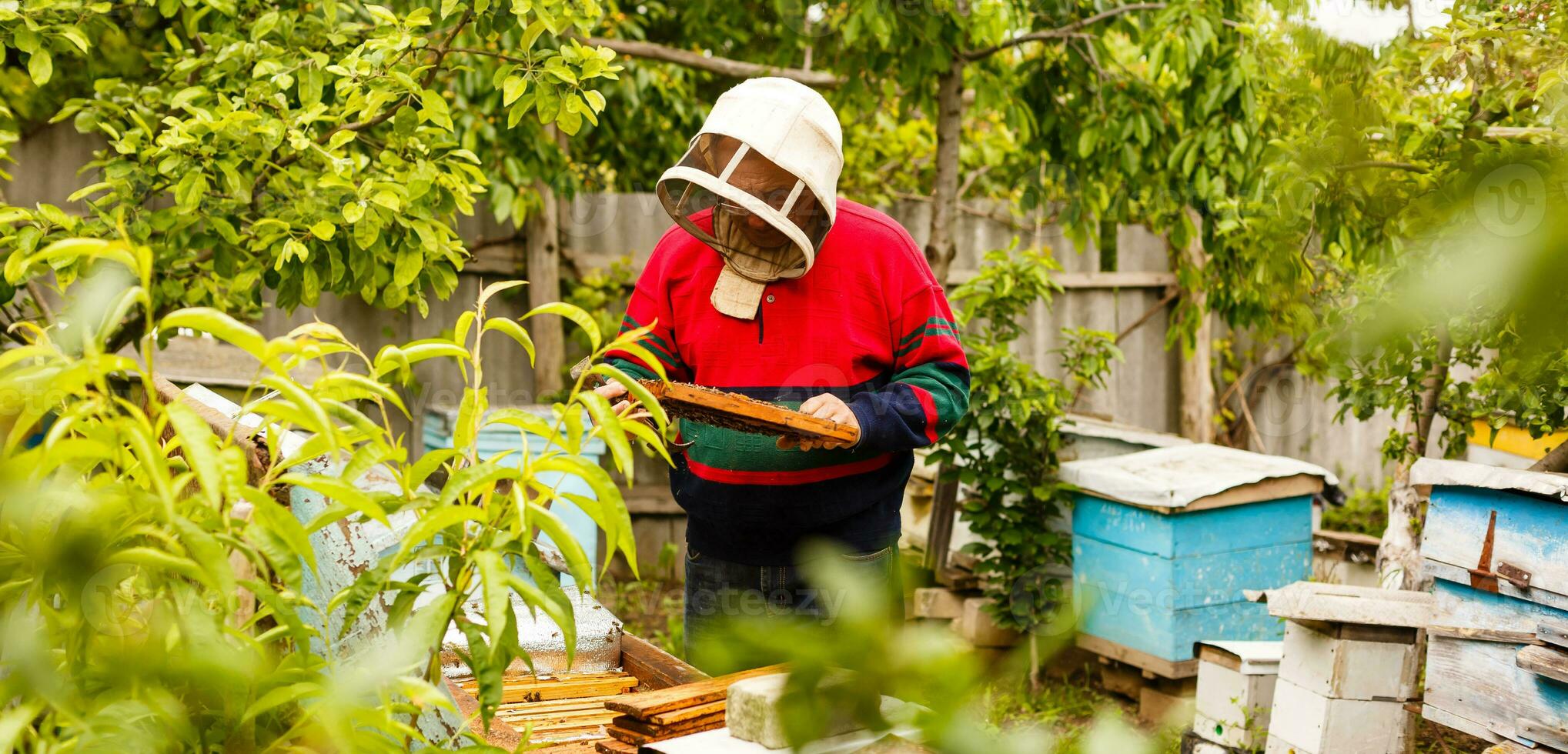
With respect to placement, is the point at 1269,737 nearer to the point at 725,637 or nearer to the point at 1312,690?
the point at 1312,690

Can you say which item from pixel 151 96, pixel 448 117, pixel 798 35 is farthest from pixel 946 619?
pixel 151 96

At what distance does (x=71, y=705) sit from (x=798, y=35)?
14.9 ft

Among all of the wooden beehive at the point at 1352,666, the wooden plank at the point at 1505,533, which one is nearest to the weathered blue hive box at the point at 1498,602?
the wooden plank at the point at 1505,533

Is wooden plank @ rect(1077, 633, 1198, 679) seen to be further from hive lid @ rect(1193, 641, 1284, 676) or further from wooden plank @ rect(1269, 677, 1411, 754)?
wooden plank @ rect(1269, 677, 1411, 754)

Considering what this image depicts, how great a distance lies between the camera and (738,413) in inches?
71.7

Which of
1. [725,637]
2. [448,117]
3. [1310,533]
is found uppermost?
[448,117]

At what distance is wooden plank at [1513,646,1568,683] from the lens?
8.44ft

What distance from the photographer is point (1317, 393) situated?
6.77 metres

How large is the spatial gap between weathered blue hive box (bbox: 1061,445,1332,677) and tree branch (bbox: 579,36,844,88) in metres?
1.97

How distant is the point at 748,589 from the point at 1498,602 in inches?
73.2

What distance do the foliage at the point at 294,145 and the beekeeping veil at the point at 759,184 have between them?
38 cm

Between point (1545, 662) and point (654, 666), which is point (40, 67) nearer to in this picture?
point (654, 666)

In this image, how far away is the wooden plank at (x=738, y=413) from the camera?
177 centimetres

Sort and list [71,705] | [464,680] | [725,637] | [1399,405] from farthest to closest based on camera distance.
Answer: [1399,405], [464,680], [71,705], [725,637]
